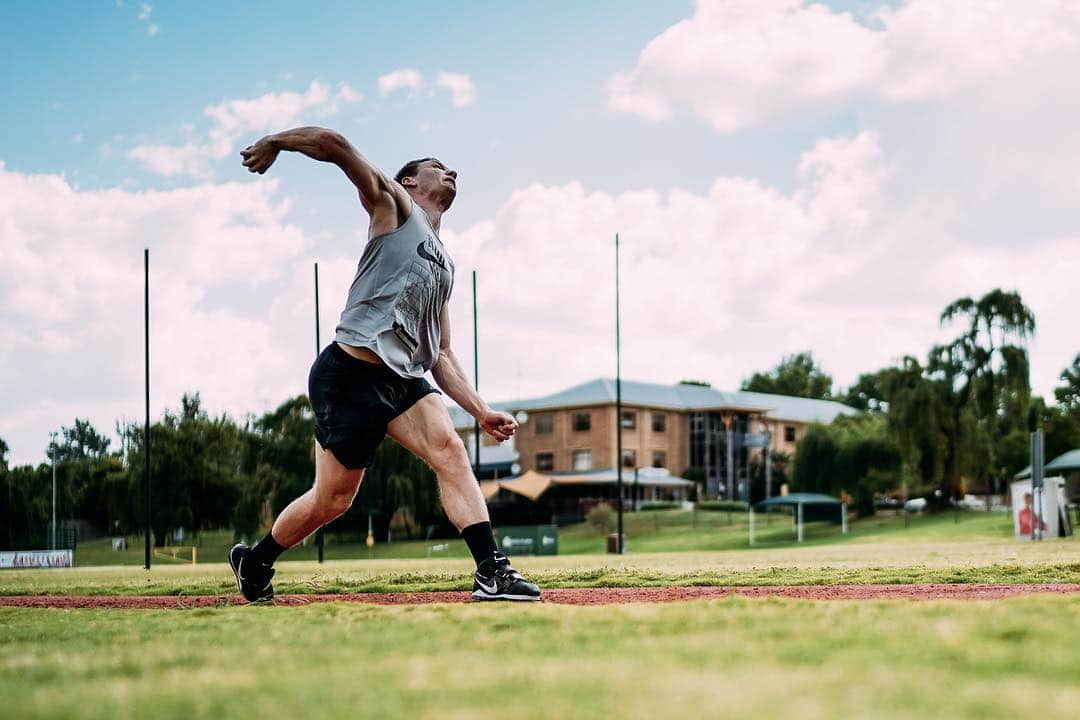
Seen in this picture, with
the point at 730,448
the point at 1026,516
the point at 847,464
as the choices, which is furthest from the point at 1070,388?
the point at 1026,516

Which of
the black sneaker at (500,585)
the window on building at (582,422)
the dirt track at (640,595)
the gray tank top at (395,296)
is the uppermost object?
the window on building at (582,422)

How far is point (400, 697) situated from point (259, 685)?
0.37 m

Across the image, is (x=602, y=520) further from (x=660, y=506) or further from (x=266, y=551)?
(x=266, y=551)

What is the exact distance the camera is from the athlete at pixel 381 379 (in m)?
5.16

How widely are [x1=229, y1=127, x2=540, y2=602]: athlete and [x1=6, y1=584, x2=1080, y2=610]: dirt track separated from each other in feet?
1.06

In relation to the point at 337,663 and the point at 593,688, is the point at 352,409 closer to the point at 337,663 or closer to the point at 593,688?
the point at 337,663

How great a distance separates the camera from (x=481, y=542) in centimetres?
535

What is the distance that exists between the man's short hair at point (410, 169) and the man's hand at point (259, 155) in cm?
86

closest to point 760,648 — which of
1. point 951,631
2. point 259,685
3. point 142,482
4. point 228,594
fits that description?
point 951,631

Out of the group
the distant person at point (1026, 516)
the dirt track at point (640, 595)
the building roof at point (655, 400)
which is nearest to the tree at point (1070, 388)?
the building roof at point (655, 400)

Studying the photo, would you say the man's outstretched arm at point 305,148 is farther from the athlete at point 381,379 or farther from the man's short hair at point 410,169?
the man's short hair at point 410,169

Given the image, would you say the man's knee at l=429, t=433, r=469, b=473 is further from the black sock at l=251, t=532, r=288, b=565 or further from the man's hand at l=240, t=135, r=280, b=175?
the man's hand at l=240, t=135, r=280, b=175

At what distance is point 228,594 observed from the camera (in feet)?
21.6

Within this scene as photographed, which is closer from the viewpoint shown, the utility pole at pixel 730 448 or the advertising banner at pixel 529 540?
the advertising banner at pixel 529 540
